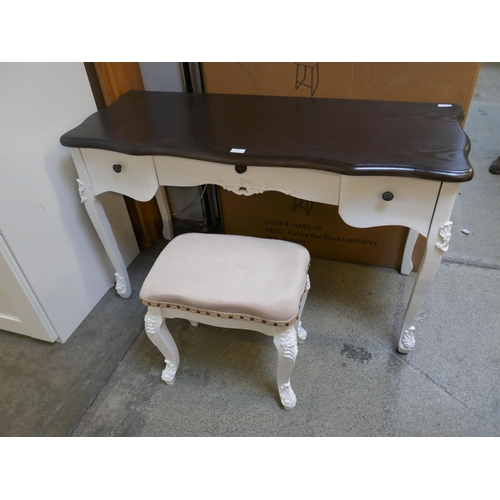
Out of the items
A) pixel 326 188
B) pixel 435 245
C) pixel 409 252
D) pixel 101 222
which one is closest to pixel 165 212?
pixel 101 222

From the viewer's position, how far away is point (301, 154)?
1.06m

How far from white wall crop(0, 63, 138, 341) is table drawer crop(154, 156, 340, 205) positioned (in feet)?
1.31

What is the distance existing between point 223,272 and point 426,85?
885 millimetres

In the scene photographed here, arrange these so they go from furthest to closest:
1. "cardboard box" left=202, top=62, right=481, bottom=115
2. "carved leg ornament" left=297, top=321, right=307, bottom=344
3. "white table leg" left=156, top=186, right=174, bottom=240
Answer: "white table leg" left=156, top=186, right=174, bottom=240
"carved leg ornament" left=297, top=321, right=307, bottom=344
"cardboard box" left=202, top=62, right=481, bottom=115

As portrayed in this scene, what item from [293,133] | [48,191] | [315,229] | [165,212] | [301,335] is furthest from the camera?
[165,212]

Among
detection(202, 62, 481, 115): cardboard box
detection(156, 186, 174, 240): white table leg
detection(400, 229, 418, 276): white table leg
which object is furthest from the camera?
detection(156, 186, 174, 240): white table leg

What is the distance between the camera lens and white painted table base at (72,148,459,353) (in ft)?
3.36

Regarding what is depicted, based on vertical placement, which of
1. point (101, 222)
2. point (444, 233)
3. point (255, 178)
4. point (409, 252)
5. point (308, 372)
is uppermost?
point (255, 178)

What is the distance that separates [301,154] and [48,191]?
839mm

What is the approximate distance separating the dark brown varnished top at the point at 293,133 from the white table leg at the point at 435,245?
0.07 m

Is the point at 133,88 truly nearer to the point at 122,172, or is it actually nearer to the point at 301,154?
the point at 122,172

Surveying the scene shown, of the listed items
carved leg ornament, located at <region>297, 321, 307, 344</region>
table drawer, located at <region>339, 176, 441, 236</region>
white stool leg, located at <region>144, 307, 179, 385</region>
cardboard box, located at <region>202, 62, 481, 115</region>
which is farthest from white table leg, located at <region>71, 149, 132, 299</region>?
table drawer, located at <region>339, 176, 441, 236</region>

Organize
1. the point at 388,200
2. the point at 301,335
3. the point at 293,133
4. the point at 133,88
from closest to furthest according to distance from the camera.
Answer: the point at 388,200
the point at 293,133
the point at 301,335
the point at 133,88

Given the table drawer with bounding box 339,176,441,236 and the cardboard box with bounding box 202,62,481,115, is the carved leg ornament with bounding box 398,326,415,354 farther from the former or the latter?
the cardboard box with bounding box 202,62,481,115
